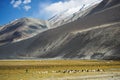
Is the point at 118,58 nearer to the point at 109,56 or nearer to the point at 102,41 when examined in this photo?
the point at 109,56

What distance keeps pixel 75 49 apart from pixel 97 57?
95.7 ft

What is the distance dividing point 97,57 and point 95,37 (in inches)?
1279

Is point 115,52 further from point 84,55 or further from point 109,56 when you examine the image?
point 84,55

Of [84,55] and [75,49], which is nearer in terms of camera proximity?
[84,55]

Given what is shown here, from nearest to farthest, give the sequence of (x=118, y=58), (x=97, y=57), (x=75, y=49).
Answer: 1. (x=118, y=58)
2. (x=97, y=57)
3. (x=75, y=49)

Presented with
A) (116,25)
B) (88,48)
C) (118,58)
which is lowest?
(118,58)

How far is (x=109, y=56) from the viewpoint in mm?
142500

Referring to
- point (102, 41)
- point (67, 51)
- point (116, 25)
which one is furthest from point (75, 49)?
point (116, 25)

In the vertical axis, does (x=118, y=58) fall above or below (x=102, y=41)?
below

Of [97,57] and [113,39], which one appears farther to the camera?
[113,39]

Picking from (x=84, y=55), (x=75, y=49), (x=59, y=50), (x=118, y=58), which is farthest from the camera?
(x=59, y=50)

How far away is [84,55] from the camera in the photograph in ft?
531

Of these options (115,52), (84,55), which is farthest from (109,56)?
(84,55)

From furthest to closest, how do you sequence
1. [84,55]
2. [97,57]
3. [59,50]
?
1. [59,50]
2. [84,55]
3. [97,57]
